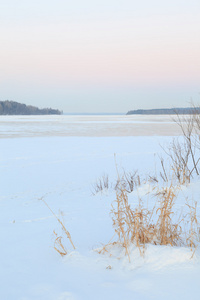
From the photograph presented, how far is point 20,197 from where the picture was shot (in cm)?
746

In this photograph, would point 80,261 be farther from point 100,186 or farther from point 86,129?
point 86,129

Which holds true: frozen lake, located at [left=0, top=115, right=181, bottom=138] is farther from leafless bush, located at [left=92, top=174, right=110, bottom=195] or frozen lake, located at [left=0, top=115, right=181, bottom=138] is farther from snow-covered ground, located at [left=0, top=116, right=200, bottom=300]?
snow-covered ground, located at [left=0, top=116, right=200, bottom=300]

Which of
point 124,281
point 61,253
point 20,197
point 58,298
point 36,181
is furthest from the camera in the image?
point 36,181

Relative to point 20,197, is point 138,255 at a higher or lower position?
higher

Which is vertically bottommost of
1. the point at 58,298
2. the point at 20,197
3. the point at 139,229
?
the point at 20,197

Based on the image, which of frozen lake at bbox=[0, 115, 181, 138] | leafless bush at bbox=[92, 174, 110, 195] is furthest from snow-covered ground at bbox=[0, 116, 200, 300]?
frozen lake at bbox=[0, 115, 181, 138]

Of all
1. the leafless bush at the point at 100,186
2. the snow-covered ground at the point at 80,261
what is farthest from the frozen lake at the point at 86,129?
the snow-covered ground at the point at 80,261

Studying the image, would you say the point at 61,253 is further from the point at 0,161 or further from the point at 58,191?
the point at 0,161

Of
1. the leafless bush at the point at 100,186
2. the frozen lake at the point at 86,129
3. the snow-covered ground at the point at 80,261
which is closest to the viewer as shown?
the snow-covered ground at the point at 80,261

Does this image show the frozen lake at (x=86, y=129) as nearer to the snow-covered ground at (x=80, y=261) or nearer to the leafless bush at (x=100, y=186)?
the leafless bush at (x=100, y=186)

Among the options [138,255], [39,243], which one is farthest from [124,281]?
[39,243]

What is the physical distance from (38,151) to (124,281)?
548 inches

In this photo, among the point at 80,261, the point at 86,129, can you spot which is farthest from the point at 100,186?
the point at 86,129

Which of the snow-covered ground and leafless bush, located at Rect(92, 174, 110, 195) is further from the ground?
the snow-covered ground
